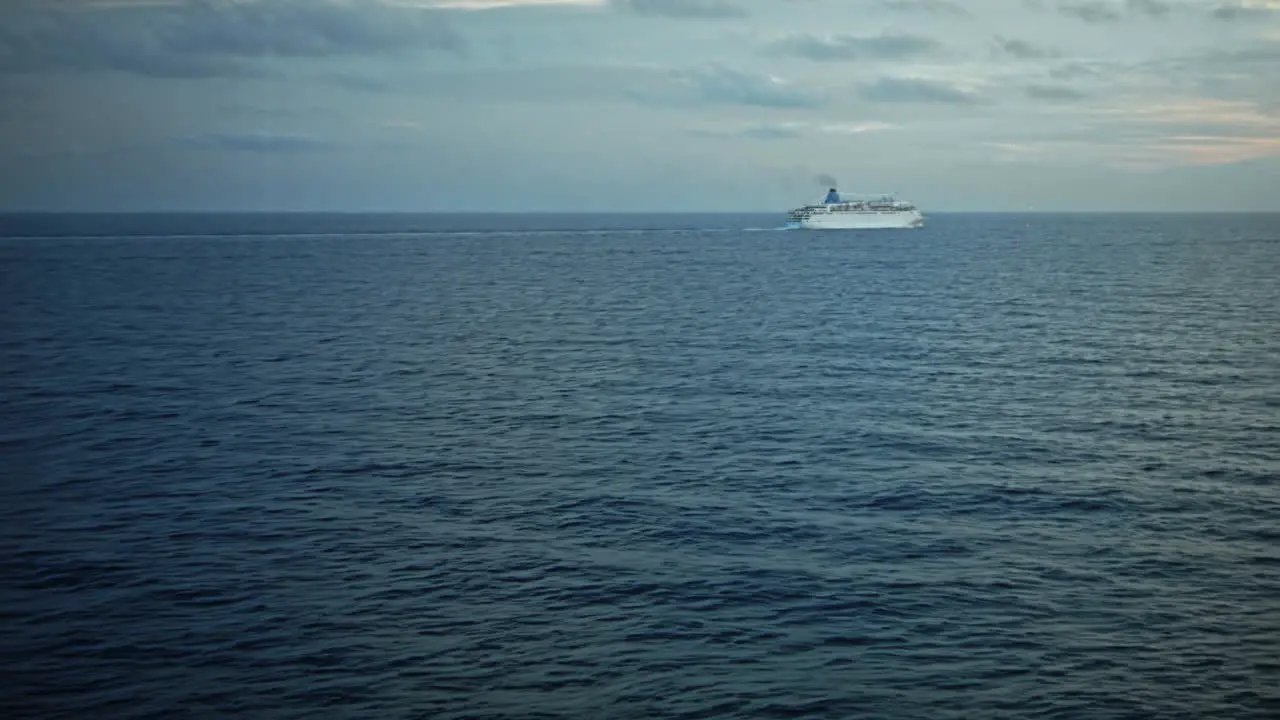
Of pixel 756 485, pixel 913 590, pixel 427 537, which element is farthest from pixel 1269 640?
pixel 427 537

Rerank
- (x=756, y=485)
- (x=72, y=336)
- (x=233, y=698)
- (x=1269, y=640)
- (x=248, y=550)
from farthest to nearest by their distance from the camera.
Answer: (x=72, y=336), (x=756, y=485), (x=248, y=550), (x=1269, y=640), (x=233, y=698)

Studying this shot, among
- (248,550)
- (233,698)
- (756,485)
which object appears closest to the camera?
(233,698)

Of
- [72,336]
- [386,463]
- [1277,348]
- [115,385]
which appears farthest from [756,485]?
[72,336]

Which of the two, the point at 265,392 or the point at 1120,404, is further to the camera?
the point at 265,392

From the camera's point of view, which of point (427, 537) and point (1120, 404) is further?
point (1120, 404)

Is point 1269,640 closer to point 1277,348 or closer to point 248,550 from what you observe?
point 248,550

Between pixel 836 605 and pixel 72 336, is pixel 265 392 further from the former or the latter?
pixel 836 605
